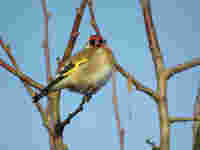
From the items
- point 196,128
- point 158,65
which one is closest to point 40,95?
point 158,65

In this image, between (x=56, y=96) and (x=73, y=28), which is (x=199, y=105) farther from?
(x=56, y=96)

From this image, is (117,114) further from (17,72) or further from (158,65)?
(17,72)

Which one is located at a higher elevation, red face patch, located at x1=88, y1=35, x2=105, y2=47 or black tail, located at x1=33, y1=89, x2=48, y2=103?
red face patch, located at x1=88, y1=35, x2=105, y2=47

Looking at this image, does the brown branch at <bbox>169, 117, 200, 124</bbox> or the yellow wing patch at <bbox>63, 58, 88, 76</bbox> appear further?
the yellow wing patch at <bbox>63, 58, 88, 76</bbox>

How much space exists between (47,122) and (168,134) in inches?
34.6

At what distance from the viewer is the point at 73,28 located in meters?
1.93

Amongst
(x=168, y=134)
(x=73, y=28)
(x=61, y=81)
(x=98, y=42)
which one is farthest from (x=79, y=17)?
(x=98, y=42)

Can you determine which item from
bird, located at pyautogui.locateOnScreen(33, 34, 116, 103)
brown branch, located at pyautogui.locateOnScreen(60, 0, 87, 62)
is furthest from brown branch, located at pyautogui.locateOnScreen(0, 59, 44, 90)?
bird, located at pyautogui.locateOnScreen(33, 34, 116, 103)

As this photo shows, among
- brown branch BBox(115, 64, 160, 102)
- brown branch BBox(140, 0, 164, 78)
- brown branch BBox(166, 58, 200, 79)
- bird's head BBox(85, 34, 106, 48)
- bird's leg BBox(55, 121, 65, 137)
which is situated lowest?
bird's leg BBox(55, 121, 65, 137)

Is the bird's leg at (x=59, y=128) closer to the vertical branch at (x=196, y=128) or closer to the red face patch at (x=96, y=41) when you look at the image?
the vertical branch at (x=196, y=128)

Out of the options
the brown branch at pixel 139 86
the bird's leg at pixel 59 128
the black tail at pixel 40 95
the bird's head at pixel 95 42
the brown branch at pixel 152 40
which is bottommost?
the bird's leg at pixel 59 128

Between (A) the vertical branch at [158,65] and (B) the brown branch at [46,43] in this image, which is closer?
(A) the vertical branch at [158,65]

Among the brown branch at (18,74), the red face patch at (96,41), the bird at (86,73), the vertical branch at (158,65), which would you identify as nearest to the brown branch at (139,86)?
the vertical branch at (158,65)

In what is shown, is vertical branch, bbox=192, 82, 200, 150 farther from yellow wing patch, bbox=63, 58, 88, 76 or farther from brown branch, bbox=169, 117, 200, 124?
yellow wing patch, bbox=63, 58, 88, 76
